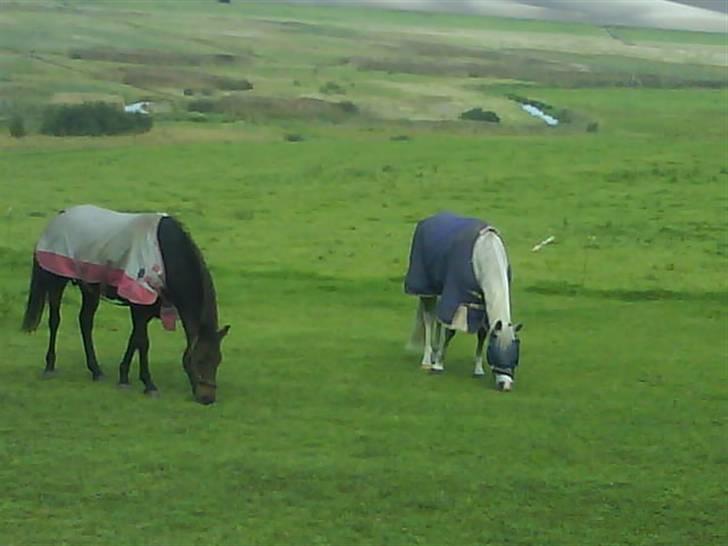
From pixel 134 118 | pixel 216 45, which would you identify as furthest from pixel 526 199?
pixel 216 45

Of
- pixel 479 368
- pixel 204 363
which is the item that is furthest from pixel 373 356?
pixel 204 363

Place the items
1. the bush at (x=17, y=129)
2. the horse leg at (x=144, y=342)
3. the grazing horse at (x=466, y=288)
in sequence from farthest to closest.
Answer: the bush at (x=17, y=129) < the grazing horse at (x=466, y=288) < the horse leg at (x=144, y=342)

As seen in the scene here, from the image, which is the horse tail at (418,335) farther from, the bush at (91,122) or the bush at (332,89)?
the bush at (332,89)

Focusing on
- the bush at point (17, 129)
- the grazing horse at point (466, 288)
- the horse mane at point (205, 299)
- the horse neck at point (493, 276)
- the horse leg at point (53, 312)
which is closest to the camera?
the horse mane at point (205, 299)

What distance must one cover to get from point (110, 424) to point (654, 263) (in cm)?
1294

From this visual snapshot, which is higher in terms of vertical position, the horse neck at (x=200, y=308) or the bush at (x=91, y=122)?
the horse neck at (x=200, y=308)

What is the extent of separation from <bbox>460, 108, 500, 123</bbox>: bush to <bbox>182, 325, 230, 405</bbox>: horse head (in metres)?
39.7

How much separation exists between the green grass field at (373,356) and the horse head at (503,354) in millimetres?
173

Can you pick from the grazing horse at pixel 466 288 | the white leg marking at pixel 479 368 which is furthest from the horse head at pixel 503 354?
the white leg marking at pixel 479 368

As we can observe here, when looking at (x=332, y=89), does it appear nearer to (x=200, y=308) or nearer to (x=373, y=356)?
(x=373, y=356)

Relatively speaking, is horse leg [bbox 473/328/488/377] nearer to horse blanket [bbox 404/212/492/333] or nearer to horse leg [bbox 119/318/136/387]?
horse blanket [bbox 404/212/492/333]

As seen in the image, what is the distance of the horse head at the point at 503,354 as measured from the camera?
465 inches

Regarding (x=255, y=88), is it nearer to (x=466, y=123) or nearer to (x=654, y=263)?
(x=466, y=123)

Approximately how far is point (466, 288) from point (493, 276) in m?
0.30
